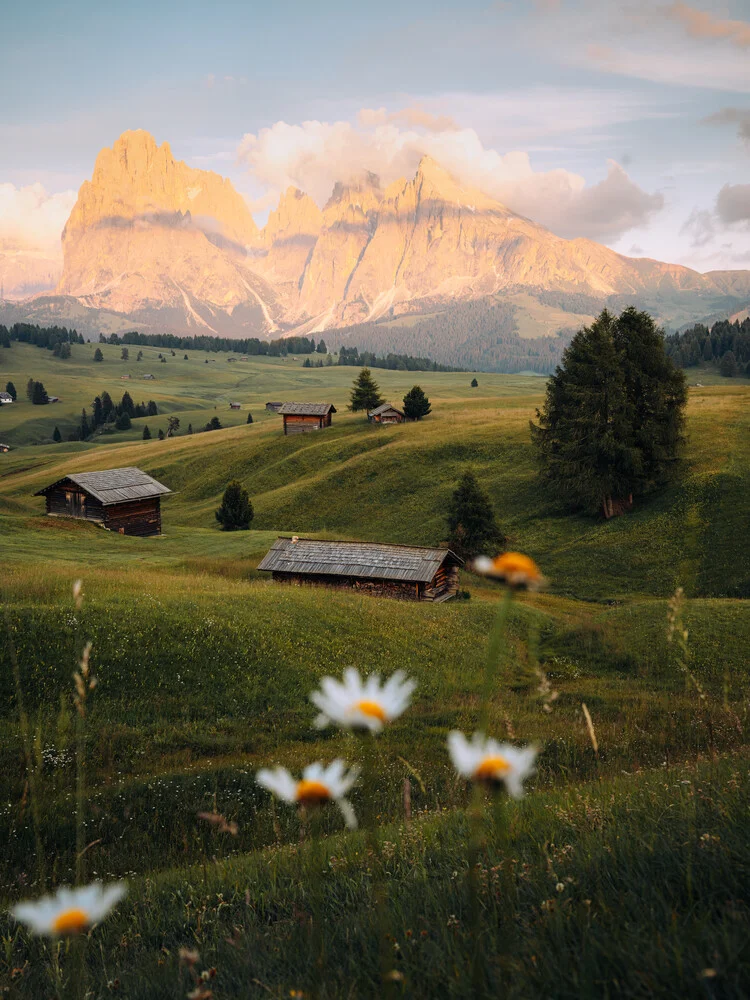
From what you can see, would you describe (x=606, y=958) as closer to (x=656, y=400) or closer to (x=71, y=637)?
(x=71, y=637)

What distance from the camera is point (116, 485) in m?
55.8

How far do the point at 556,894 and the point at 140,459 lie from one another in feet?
332

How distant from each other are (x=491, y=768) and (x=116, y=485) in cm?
5839

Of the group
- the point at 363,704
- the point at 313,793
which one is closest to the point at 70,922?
the point at 313,793

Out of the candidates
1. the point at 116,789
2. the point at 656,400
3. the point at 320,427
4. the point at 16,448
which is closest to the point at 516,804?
the point at 116,789

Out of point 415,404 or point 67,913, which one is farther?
point 415,404

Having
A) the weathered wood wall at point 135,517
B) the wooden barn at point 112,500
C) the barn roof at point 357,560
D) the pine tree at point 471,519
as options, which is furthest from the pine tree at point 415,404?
the barn roof at point 357,560

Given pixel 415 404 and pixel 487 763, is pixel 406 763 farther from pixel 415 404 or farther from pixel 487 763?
pixel 415 404

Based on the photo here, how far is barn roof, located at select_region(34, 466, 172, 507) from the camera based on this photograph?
54.2 metres

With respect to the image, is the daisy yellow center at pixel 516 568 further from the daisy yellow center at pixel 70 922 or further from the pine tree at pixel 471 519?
the pine tree at pixel 471 519

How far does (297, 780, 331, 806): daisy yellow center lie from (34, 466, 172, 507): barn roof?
5524 centimetres

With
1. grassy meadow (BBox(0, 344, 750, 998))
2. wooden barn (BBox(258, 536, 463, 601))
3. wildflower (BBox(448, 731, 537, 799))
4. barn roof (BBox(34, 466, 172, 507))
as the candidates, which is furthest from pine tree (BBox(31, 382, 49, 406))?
wildflower (BBox(448, 731, 537, 799))

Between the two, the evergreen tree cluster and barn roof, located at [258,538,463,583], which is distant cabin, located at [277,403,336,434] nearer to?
the evergreen tree cluster

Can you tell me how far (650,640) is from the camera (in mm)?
26859
